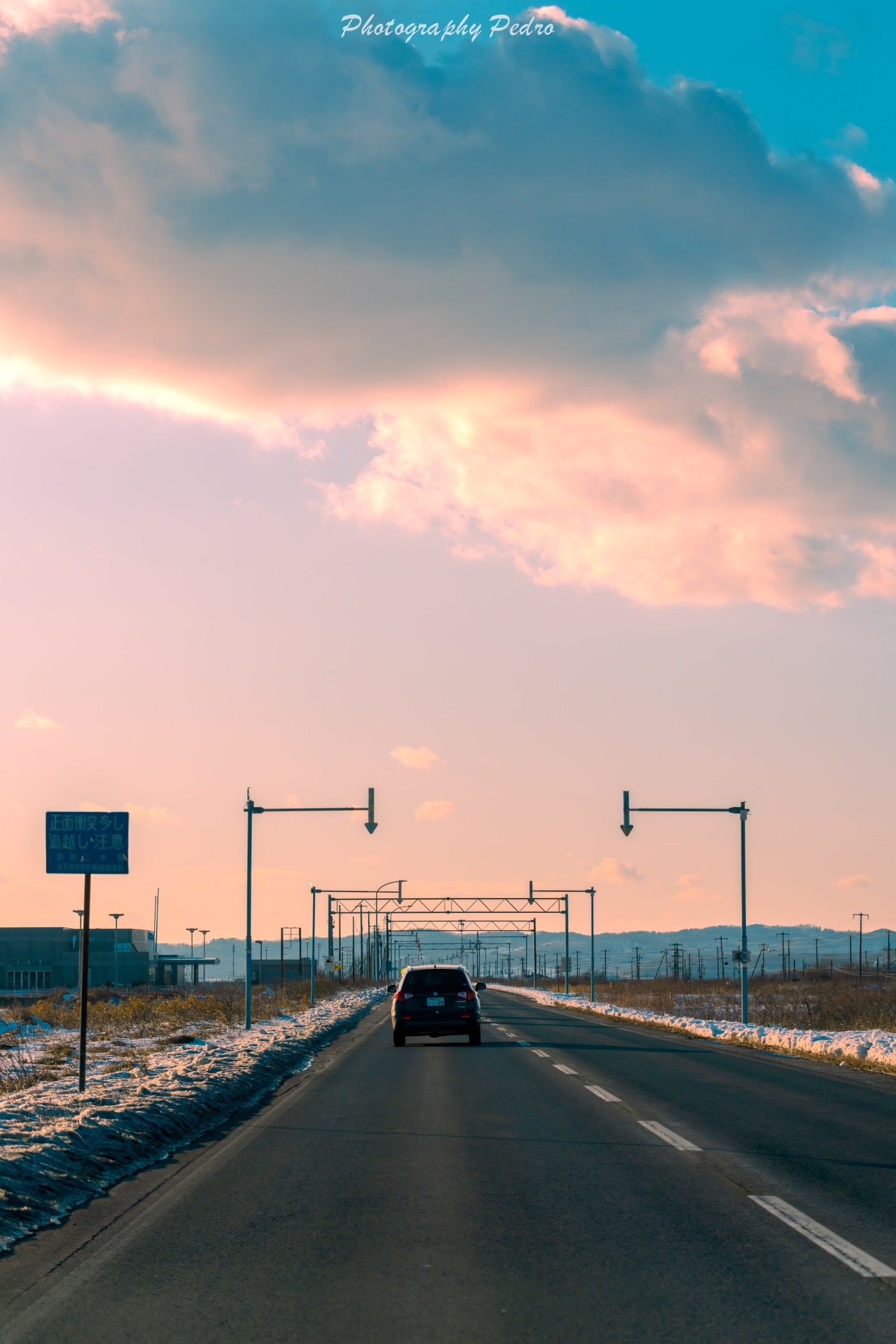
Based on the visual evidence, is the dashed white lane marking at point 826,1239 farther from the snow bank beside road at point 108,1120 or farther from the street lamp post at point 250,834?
the street lamp post at point 250,834

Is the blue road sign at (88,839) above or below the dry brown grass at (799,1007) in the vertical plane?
above

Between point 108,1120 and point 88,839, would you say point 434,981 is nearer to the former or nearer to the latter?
point 88,839

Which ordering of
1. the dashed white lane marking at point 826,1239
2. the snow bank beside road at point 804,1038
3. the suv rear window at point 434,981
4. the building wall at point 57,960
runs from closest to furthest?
the dashed white lane marking at point 826,1239 < the snow bank beside road at point 804,1038 < the suv rear window at point 434,981 < the building wall at point 57,960

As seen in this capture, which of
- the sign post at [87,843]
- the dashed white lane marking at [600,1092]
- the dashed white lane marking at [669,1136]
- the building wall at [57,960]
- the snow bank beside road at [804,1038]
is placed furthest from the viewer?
the building wall at [57,960]

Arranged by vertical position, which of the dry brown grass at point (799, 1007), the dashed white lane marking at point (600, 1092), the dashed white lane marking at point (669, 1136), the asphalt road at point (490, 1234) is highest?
the asphalt road at point (490, 1234)

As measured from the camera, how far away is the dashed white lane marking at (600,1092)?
1659cm

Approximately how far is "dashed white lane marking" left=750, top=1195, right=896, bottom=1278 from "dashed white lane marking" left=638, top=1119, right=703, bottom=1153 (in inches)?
102

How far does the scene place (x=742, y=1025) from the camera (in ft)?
113

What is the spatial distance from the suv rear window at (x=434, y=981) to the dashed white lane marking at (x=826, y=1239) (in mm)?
21242

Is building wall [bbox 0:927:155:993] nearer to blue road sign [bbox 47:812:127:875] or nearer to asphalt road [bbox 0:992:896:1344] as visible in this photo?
blue road sign [bbox 47:812:127:875]

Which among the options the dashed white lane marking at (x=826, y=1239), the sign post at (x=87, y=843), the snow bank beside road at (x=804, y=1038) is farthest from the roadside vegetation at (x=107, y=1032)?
the dashed white lane marking at (x=826, y=1239)

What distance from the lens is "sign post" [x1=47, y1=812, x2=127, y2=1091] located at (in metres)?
16.8

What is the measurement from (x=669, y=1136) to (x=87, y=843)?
28.3 feet

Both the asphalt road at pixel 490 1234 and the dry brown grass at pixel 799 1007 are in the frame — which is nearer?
the asphalt road at pixel 490 1234
